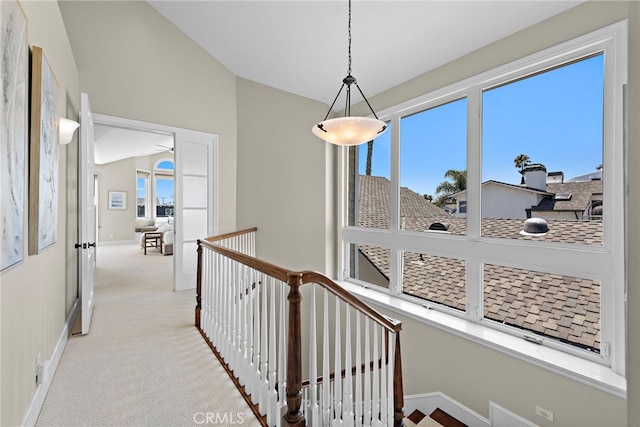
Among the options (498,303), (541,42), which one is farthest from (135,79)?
(498,303)

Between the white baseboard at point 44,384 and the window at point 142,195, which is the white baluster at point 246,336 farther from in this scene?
the window at point 142,195

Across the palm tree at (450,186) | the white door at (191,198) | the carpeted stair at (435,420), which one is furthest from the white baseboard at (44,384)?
the palm tree at (450,186)

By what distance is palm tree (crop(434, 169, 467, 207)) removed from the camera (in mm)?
3486

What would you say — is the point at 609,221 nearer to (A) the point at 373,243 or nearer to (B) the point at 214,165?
(A) the point at 373,243

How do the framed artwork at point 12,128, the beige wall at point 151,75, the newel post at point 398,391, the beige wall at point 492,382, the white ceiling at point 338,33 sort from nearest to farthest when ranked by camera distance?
the framed artwork at point 12,128 < the newel post at point 398,391 < the beige wall at point 492,382 < the white ceiling at point 338,33 < the beige wall at point 151,75

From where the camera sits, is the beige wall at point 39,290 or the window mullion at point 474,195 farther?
the window mullion at point 474,195

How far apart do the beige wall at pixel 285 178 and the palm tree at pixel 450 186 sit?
191cm

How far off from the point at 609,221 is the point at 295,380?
268cm

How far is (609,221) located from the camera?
2.38 m

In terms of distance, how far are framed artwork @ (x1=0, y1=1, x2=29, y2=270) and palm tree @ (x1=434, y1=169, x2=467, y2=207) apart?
12.1 feet

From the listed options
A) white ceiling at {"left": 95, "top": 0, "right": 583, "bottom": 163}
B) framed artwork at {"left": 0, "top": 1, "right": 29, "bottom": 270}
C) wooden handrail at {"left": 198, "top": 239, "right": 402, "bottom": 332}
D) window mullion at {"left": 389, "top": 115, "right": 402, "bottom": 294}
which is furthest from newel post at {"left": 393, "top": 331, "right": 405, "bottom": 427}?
white ceiling at {"left": 95, "top": 0, "right": 583, "bottom": 163}

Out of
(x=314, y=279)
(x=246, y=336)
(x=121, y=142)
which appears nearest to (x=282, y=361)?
(x=246, y=336)

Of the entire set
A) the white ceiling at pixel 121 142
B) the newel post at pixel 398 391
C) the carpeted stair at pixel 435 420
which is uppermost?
the white ceiling at pixel 121 142

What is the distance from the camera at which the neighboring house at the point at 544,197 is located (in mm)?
2561
